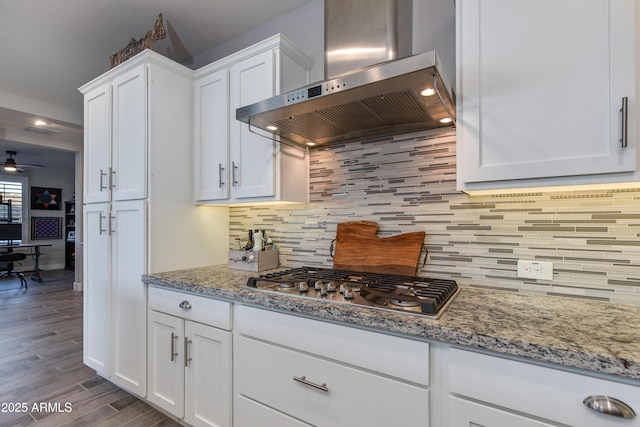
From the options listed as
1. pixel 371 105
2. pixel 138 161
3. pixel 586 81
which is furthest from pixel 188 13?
pixel 586 81

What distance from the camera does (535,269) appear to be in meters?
1.37

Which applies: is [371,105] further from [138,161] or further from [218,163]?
[138,161]

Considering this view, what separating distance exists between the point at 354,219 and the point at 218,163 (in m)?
0.96

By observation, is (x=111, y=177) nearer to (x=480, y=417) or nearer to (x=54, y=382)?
(x=54, y=382)

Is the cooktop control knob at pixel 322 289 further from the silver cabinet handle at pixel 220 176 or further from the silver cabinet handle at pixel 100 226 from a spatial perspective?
the silver cabinet handle at pixel 100 226

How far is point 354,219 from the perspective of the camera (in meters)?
1.88

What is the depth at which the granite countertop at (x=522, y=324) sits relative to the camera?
79 cm

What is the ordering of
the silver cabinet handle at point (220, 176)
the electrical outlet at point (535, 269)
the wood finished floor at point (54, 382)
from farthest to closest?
1. the silver cabinet handle at point (220, 176)
2. the wood finished floor at point (54, 382)
3. the electrical outlet at point (535, 269)

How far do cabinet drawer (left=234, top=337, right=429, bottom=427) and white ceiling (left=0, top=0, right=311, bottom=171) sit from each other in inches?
86.0

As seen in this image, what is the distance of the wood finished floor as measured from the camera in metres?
1.93

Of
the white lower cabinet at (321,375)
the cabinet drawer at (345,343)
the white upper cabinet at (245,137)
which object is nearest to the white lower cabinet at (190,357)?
the white lower cabinet at (321,375)

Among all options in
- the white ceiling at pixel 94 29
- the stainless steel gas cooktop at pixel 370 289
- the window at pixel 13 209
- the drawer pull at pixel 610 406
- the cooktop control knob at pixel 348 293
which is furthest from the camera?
the window at pixel 13 209

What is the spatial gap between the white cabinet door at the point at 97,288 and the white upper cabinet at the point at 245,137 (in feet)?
2.56

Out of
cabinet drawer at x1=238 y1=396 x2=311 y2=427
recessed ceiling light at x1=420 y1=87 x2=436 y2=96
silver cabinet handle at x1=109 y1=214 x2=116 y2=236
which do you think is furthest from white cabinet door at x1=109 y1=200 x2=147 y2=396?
recessed ceiling light at x1=420 y1=87 x2=436 y2=96
